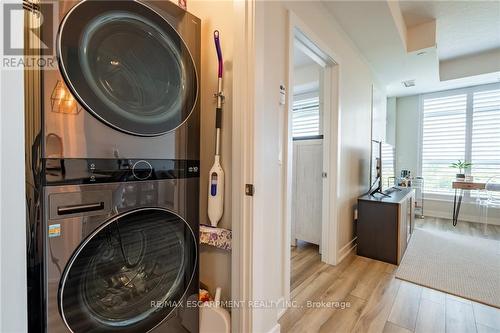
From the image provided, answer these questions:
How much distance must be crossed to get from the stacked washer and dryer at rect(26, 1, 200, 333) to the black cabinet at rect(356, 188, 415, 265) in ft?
6.88

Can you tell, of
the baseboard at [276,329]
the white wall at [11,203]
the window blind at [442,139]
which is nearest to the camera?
the white wall at [11,203]

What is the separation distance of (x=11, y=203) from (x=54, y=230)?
12.1 inches

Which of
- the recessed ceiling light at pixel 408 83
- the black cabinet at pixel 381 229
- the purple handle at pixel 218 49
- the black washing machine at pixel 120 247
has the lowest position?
the black cabinet at pixel 381 229

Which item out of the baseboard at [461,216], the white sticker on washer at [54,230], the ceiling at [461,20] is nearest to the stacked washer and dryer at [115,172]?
the white sticker on washer at [54,230]

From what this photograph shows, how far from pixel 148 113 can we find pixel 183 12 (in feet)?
1.67

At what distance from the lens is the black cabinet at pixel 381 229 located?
7.64 ft

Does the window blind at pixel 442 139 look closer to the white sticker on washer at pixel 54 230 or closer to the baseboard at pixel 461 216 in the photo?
the baseboard at pixel 461 216

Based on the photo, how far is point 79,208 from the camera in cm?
74

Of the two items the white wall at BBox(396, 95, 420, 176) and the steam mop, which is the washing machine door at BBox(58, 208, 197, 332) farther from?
the white wall at BBox(396, 95, 420, 176)

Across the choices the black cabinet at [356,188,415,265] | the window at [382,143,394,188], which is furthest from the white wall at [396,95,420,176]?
the black cabinet at [356,188,415,265]

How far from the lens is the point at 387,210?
2.38m

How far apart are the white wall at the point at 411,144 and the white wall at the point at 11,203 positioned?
5.78m

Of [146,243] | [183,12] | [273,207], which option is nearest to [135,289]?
[146,243]

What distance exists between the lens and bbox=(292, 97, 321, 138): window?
326 cm
